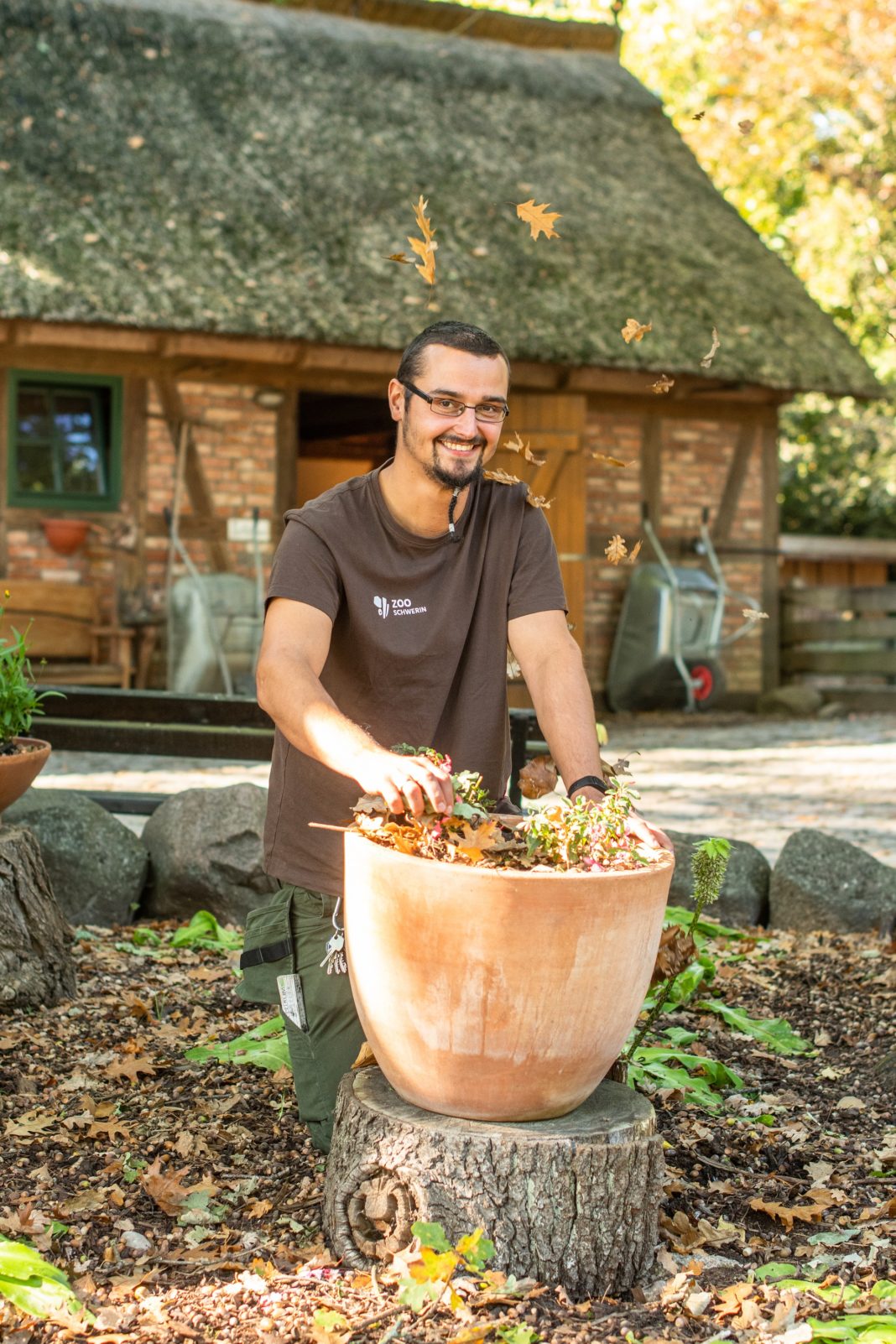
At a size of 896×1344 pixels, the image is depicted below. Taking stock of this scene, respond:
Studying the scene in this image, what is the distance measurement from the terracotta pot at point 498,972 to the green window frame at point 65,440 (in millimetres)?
8862

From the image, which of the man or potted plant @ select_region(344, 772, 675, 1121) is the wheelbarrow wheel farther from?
potted plant @ select_region(344, 772, 675, 1121)

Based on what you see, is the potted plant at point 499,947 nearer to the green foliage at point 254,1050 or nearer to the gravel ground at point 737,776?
the green foliage at point 254,1050

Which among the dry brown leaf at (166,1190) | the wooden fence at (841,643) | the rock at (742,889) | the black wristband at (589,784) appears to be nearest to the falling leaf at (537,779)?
the black wristband at (589,784)

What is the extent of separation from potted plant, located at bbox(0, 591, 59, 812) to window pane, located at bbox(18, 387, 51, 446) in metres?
7.11

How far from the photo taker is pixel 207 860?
470 centimetres

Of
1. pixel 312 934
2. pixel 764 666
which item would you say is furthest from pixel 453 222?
pixel 312 934

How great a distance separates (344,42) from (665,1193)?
40.8ft

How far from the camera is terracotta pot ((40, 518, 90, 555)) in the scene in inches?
411

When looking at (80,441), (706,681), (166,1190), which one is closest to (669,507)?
(706,681)

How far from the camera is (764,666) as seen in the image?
12938 millimetres

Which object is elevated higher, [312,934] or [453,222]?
[453,222]

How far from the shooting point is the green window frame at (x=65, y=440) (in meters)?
10.6

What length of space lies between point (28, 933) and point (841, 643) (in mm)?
11136

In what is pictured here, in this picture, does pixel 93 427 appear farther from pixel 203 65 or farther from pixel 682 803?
pixel 682 803
